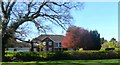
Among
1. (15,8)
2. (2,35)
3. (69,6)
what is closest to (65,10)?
(69,6)

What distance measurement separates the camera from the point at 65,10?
18.1 metres

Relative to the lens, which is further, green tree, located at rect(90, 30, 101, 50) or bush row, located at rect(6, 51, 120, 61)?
green tree, located at rect(90, 30, 101, 50)

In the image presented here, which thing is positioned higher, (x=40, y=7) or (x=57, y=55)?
(x=40, y=7)

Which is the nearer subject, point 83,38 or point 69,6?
point 69,6

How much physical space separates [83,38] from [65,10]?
12.4 meters

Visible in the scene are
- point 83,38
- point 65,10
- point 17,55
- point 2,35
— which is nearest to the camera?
point 2,35

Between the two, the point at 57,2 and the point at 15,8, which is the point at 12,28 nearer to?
the point at 15,8

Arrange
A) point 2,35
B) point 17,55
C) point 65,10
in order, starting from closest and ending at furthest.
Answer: point 2,35
point 65,10
point 17,55

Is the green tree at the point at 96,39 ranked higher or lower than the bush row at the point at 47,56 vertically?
higher

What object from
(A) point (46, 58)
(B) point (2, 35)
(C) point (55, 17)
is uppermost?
(C) point (55, 17)

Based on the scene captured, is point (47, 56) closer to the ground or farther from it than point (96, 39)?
closer to the ground

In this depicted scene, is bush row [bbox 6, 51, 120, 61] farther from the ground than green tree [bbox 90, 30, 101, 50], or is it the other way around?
green tree [bbox 90, 30, 101, 50]

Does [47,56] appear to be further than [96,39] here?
No

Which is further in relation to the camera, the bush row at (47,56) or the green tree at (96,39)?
the green tree at (96,39)
